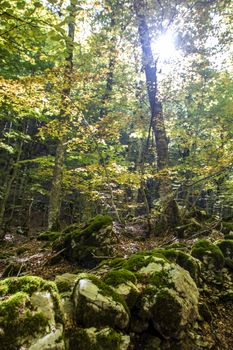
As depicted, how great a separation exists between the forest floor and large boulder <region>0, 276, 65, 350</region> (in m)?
2.34

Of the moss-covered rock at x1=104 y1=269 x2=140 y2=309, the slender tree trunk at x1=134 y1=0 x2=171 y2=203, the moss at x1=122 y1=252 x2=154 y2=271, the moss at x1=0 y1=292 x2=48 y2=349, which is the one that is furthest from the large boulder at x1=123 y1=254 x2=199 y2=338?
the slender tree trunk at x1=134 y1=0 x2=171 y2=203

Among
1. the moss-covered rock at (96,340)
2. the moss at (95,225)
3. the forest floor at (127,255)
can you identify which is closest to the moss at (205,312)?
the forest floor at (127,255)

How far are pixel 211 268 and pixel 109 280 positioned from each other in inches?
106

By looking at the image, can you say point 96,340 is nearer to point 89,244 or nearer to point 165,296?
point 165,296

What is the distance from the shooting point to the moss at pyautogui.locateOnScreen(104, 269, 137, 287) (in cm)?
423

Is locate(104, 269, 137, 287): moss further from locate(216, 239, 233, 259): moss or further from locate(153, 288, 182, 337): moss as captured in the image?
locate(216, 239, 233, 259): moss

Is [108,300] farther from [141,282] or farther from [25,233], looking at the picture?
[25,233]

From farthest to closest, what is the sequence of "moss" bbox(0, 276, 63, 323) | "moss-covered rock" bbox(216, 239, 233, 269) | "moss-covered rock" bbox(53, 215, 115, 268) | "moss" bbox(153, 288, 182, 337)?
"moss-covered rock" bbox(53, 215, 115, 268) < "moss-covered rock" bbox(216, 239, 233, 269) < "moss" bbox(153, 288, 182, 337) < "moss" bbox(0, 276, 63, 323)

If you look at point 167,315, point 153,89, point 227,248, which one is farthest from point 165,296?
point 153,89

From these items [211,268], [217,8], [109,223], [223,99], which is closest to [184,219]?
[109,223]

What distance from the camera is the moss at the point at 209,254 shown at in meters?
6.00

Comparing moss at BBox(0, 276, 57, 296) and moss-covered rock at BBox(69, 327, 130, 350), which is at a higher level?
moss at BBox(0, 276, 57, 296)

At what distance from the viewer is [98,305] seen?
11.7ft

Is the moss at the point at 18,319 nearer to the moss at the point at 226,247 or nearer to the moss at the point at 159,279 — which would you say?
the moss at the point at 159,279
